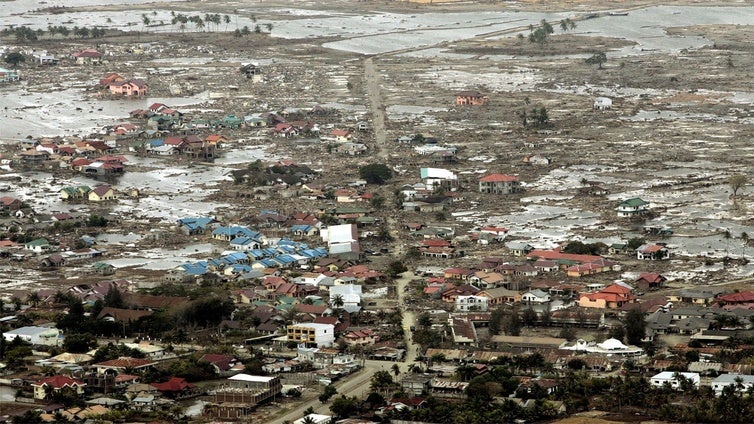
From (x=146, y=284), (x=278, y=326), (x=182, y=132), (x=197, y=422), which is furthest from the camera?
(x=182, y=132)

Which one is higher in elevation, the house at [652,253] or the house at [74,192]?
the house at [652,253]

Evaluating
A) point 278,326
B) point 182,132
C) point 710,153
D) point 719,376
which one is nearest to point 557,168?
point 710,153

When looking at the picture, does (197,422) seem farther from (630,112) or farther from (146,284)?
(630,112)

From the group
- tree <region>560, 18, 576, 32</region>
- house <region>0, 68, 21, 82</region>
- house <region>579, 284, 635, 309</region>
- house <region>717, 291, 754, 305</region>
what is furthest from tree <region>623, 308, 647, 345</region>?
tree <region>560, 18, 576, 32</region>

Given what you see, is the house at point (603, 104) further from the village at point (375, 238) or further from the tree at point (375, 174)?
the tree at point (375, 174)

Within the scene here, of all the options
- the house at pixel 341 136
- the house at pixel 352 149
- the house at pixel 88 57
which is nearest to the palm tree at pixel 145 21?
the house at pixel 88 57

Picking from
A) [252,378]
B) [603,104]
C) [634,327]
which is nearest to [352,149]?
[603,104]
